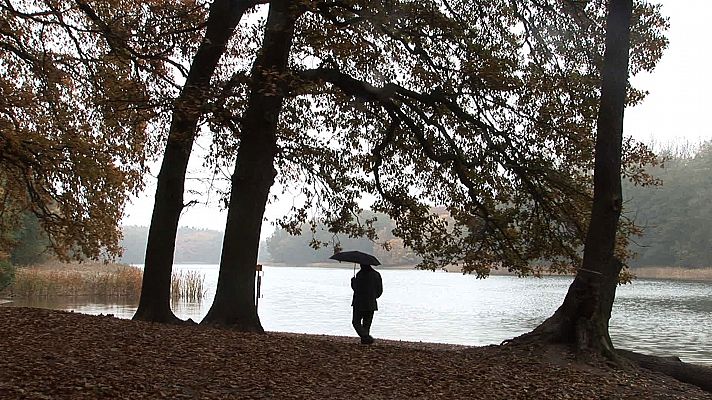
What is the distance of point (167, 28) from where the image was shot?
487 inches

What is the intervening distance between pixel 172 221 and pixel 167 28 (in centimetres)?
368

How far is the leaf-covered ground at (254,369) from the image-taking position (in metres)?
6.17

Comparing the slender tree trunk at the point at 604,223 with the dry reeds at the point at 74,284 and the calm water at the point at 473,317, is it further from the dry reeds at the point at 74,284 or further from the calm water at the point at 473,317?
the dry reeds at the point at 74,284

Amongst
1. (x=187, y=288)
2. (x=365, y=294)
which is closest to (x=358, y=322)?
(x=365, y=294)

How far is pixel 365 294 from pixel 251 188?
2710mm

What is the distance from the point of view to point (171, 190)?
464 inches

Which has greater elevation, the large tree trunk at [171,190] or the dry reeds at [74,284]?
the large tree trunk at [171,190]

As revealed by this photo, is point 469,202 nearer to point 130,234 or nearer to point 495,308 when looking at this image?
point 495,308

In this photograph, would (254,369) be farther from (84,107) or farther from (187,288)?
(187,288)

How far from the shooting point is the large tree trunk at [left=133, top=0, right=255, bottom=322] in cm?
1151

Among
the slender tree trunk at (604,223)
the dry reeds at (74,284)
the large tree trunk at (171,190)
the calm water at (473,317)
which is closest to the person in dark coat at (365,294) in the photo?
the slender tree trunk at (604,223)

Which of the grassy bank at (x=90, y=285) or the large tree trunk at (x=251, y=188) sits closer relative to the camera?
the large tree trunk at (x=251, y=188)

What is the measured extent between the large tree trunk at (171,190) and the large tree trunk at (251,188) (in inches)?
38.4

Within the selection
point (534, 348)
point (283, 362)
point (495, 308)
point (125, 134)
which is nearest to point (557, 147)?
point (534, 348)
